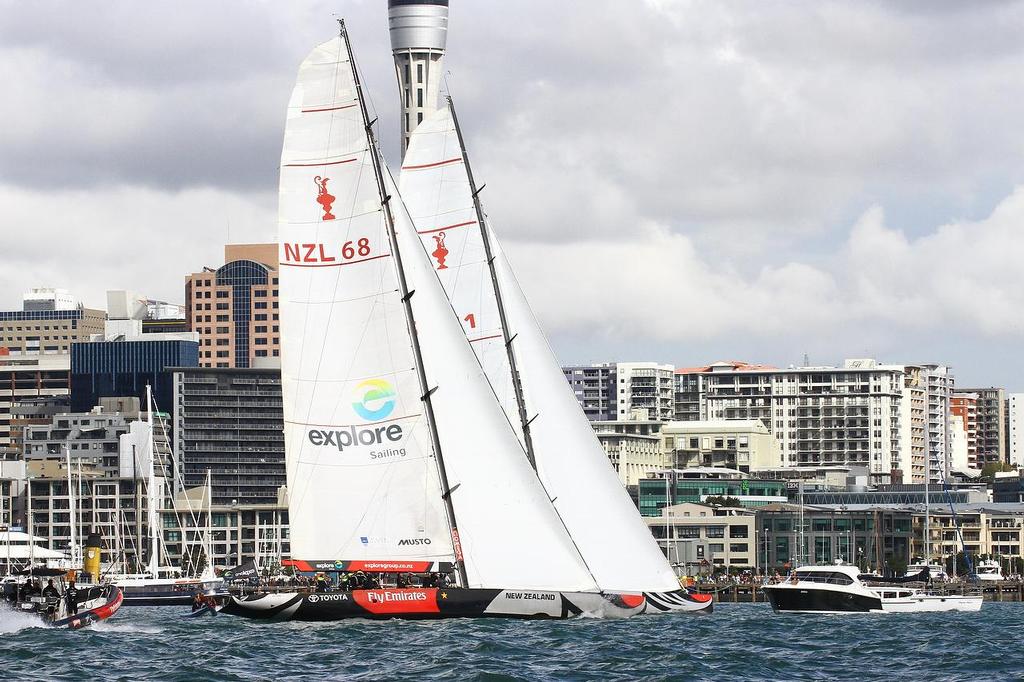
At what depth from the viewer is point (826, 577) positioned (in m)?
92.2

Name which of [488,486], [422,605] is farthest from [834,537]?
[422,605]

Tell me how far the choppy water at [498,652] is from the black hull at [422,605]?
1.38ft

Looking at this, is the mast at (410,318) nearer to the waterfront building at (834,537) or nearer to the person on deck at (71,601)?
the person on deck at (71,601)

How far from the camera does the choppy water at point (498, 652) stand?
4703cm

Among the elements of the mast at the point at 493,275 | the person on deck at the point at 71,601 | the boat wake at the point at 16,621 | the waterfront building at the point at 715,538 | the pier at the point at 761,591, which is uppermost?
the mast at the point at 493,275

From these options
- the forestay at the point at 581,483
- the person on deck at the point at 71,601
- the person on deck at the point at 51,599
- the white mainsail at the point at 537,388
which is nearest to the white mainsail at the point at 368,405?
the forestay at the point at 581,483

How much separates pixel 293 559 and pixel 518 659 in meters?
13.7

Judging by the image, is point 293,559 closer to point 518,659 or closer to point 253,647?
point 253,647

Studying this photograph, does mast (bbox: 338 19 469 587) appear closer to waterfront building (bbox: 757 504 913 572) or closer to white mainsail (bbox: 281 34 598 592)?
white mainsail (bbox: 281 34 598 592)

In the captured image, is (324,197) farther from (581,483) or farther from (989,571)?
(989,571)

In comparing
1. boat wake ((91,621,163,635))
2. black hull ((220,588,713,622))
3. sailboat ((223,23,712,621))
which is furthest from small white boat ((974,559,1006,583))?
sailboat ((223,23,712,621))

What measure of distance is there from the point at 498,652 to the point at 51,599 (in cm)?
2175

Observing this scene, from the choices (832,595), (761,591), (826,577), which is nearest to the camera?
(832,595)

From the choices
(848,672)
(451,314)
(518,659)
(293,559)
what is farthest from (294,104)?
(848,672)
